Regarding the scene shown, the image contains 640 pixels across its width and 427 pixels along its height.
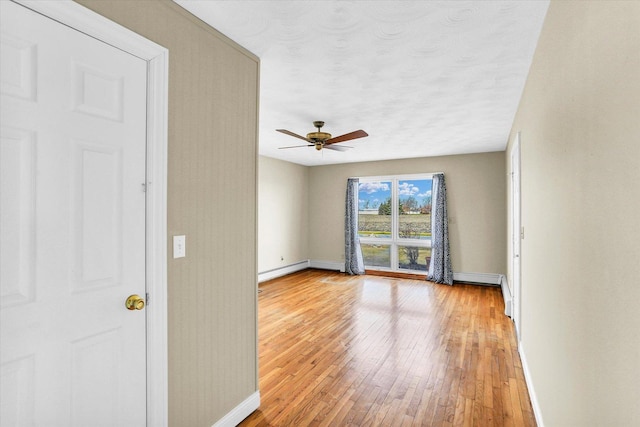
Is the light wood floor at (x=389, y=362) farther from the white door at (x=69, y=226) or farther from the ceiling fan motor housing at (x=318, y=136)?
the ceiling fan motor housing at (x=318, y=136)

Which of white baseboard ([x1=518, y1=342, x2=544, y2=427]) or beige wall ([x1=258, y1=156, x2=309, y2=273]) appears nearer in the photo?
white baseboard ([x1=518, y1=342, x2=544, y2=427])

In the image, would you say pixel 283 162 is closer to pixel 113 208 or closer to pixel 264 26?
pixel 264 26

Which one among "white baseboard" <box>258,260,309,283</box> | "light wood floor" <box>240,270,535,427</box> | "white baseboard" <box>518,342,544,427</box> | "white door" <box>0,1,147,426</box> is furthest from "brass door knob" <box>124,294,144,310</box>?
"white baseboard" <box>258,260,309,283</box>

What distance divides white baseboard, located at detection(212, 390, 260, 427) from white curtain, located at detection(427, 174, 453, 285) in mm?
4805

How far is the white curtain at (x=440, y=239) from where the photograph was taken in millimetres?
6242

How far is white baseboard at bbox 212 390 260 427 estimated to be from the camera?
2.04 metres

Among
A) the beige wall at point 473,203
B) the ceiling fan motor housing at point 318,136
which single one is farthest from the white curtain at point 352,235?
the ceiling fan motor housing at point 318,136

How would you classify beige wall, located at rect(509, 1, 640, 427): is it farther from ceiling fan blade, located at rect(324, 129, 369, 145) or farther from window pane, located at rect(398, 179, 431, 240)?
window pane, located at rect(398, 179, 431, 240)

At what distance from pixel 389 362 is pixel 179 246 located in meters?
2.20

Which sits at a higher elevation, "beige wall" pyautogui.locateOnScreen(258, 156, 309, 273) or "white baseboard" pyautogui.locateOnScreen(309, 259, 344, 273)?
"beige wall" pyautogui.locateOnScreen(258, 156, 309, 273)

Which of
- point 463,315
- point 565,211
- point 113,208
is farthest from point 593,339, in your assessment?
point 463,315

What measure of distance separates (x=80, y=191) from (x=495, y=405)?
283 cm

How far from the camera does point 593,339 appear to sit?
1.10m

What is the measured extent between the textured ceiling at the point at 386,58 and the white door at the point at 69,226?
2.52 ft
